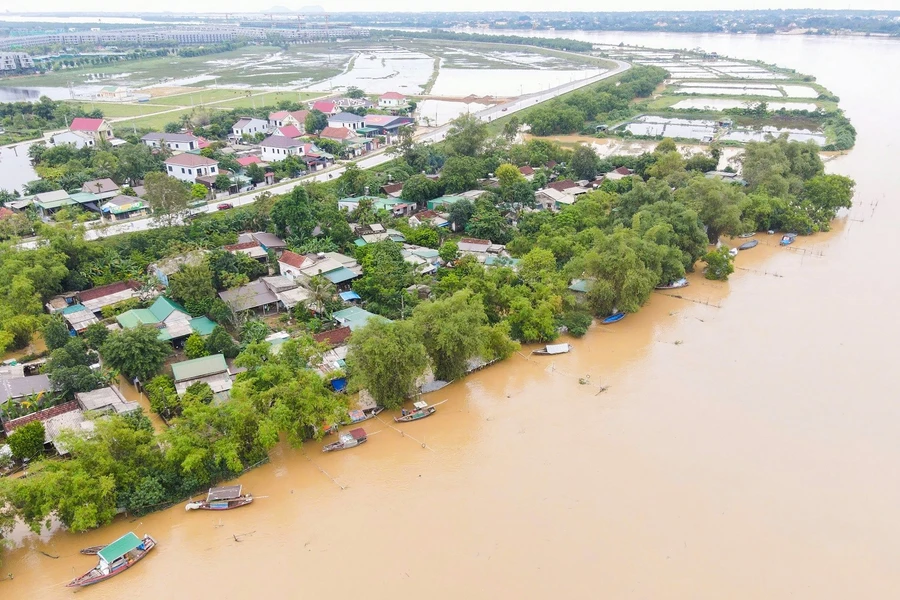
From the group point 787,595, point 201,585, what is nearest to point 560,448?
point 787,595

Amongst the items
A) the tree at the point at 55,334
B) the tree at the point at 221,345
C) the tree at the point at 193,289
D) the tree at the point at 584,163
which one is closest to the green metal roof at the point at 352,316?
the tree at the point at 221,345

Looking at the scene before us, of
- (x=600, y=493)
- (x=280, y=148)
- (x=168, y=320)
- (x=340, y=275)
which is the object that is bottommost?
(x=600, y=493)

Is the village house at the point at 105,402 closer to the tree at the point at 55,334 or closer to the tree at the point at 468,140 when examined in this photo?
the tree at the point at 55,334

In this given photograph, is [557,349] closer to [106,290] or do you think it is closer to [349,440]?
[349,440]

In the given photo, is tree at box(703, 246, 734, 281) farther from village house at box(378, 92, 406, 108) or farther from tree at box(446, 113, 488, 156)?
village house at box(378, 92, 406, 108)

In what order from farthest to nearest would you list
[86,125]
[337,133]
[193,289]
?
[337,133] → [86,125] → [193,289]

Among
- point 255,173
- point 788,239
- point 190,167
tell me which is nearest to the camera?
point 788,239

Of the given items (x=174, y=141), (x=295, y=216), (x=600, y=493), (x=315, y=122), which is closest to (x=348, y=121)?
(x=315, y=122)
